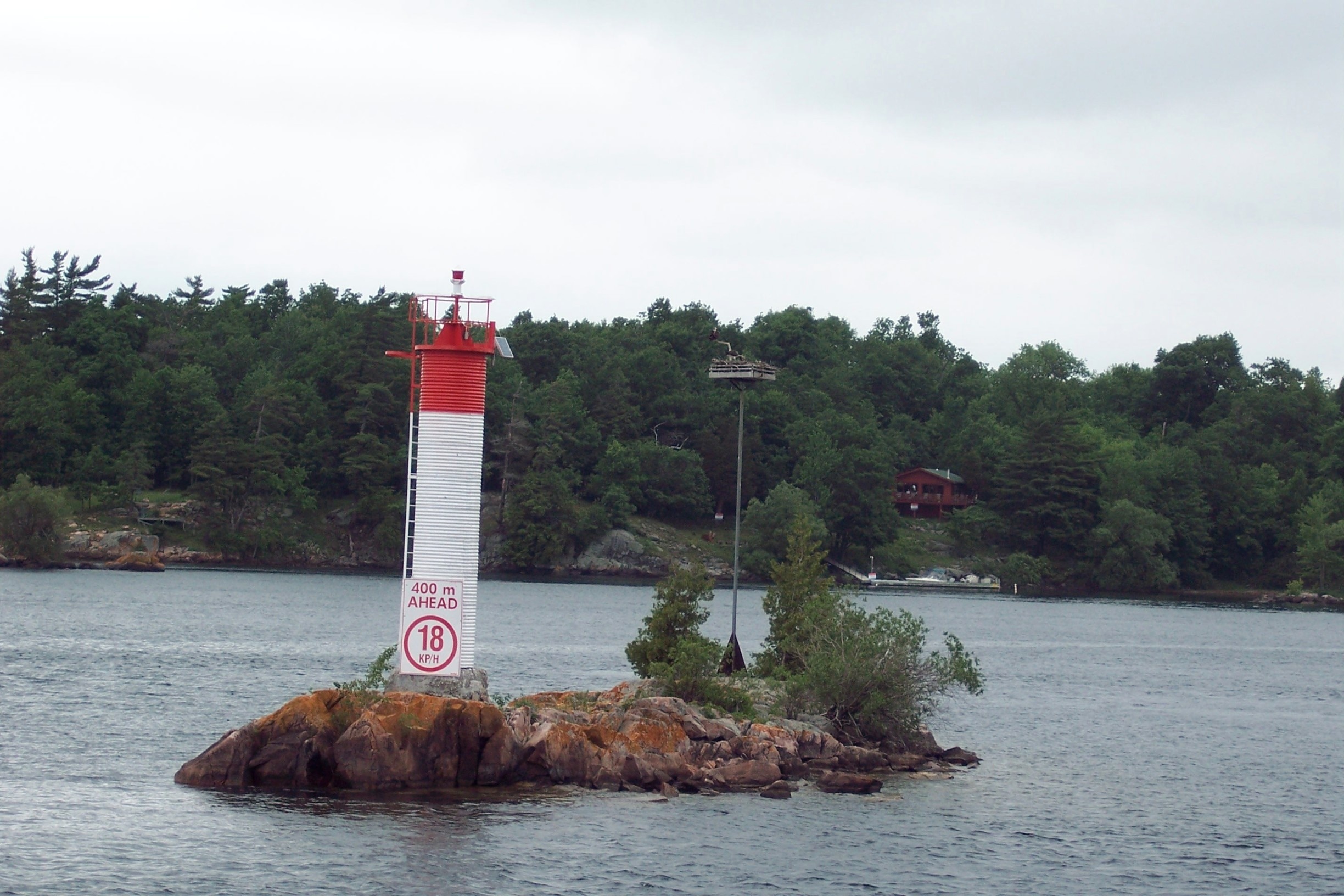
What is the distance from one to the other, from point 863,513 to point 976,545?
1421 cm

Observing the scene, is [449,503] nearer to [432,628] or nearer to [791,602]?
[432,628]

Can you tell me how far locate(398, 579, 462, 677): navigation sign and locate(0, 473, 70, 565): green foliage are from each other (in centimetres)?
8199

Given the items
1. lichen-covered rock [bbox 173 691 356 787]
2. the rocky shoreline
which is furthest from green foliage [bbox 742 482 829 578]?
lichen-covered rock [bbox 173 691 356 787]

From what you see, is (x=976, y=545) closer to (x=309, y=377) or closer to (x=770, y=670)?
(x=309, y=377)

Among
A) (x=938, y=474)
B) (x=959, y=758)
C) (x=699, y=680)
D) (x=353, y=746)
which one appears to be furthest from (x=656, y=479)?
(x=353, y=746)

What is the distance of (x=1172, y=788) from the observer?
122 ft

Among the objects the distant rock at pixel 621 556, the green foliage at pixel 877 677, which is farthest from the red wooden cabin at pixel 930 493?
the green foliage at pixel 877 677

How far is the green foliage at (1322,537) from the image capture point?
127 m

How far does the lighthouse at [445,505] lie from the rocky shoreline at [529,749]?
1.04 m

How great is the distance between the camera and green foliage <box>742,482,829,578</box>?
393 feet

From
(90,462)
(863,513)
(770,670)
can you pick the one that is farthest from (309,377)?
(770,670)

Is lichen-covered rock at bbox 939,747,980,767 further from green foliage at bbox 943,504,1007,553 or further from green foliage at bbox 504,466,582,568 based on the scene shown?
green foliage at bbox 943,504,1007,553

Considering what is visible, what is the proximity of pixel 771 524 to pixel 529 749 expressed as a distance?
89725 mm

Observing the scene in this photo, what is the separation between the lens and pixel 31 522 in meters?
106
